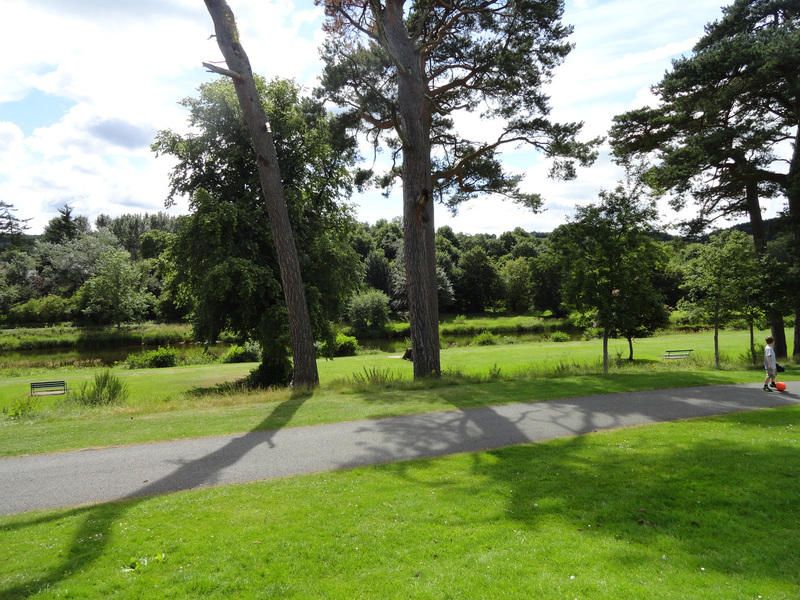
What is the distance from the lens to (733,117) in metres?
19.1

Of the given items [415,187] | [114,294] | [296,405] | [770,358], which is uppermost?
[415,187]

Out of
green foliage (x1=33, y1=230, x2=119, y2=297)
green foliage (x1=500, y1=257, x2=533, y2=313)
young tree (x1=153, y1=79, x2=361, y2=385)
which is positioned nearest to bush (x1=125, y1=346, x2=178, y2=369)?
young tree (x1=153, y1=79, x2=361, y2=385)

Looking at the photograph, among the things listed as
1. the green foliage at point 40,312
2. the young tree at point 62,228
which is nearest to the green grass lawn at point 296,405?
the green foliage at point 40,312

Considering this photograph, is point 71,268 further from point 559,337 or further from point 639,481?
point 639,481

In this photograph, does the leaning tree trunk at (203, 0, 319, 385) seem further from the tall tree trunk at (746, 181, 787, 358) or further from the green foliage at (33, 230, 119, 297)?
the green foliage at (33, 230, 119, 297)

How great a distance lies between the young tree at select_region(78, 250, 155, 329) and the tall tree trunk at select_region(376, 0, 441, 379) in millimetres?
39920

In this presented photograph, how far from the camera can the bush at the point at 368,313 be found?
46500 mm

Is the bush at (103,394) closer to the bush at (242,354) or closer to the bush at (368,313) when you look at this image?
the bush at (242,354)

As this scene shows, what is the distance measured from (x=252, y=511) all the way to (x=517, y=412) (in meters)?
6.27

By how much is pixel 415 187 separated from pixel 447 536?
11858 mm

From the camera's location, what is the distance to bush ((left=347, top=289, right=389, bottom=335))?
153 ft

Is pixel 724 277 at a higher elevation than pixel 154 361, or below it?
higher

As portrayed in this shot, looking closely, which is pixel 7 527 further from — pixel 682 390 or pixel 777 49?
pixel 777 49

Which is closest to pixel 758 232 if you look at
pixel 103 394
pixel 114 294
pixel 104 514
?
pixel 104 514
